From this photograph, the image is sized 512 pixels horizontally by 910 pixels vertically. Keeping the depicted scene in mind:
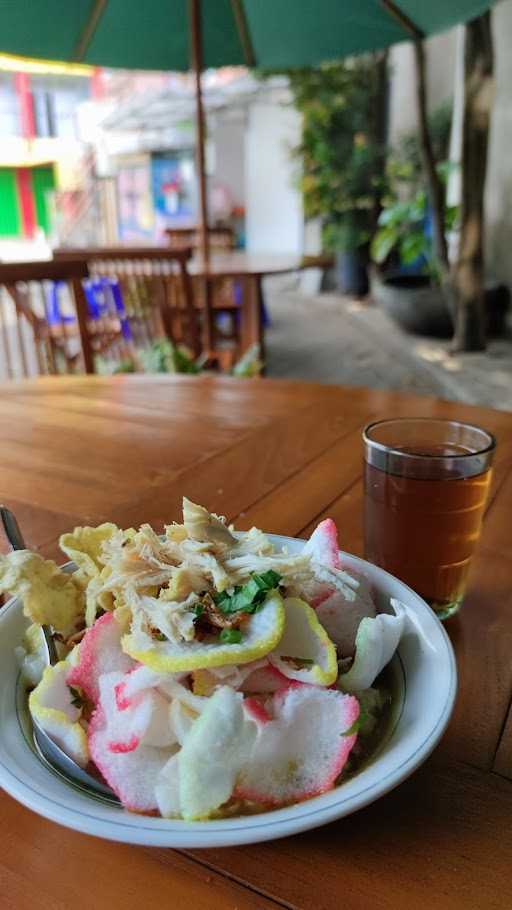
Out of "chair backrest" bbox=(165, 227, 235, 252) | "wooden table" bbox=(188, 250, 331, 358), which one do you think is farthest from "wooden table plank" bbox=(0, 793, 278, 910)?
"chair backrest" bbox=(165, 227, 235, 252)

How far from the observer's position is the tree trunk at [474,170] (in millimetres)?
3135

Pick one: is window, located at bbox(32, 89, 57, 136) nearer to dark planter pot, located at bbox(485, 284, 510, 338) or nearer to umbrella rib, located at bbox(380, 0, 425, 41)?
dark planter pot, located at bbox(485, 284, 510, 338)

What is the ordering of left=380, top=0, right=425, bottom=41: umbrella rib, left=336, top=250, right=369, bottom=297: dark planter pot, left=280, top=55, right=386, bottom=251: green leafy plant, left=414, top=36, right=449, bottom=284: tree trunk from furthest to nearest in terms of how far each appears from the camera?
left=336, top=250, right=369, bottom=297: dark planter pot → left=280, top=55, right=386, bottom=251: green leafy plant → left=414, top=36, right=449, bottom=284: tree trunk → left=380, top=0, right=425, bottom=41: umbrella rib

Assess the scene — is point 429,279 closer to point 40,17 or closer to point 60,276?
point 40,17

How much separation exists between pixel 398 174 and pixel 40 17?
3648mm

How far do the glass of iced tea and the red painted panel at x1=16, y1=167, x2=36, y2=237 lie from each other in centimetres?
1303

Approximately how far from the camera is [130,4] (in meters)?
1.94

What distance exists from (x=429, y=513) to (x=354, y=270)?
5.91m

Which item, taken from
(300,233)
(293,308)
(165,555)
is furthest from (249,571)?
(300,233)

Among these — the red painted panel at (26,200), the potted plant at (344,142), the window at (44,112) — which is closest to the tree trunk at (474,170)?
the potted plant at (344,142)

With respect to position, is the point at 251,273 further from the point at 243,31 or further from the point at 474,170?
the point at 474,170

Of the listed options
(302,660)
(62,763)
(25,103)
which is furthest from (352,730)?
(25,103)

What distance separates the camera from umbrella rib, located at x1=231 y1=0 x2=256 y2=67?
2.06 m

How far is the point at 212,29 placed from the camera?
7.08ft
